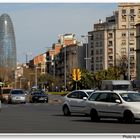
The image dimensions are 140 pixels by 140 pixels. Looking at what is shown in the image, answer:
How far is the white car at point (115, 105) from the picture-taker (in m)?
26.0

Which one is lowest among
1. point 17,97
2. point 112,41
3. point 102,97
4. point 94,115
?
point 17,97

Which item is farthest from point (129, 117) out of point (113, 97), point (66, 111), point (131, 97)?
point (66, 111)

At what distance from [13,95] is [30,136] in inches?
1775

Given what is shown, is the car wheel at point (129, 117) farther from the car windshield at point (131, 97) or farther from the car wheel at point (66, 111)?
the car wheel at point (66, 111)

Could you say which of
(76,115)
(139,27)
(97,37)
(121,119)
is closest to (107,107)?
(121,119)

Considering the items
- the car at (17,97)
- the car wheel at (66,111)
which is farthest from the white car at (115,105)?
the car at (17,97)

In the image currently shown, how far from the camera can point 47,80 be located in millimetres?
163250

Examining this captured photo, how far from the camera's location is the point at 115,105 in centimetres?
2684

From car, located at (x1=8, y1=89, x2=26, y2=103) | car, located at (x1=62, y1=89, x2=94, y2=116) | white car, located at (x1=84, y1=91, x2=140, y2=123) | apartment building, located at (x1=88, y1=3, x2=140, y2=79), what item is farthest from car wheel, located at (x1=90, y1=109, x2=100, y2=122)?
apartment building, located at (x1=88, y1=3, x2=140, y2=79)

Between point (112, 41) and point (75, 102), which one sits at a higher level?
point (112, 41)

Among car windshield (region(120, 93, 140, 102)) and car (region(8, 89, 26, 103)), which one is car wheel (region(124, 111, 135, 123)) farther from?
car (region(8, 89, 26, 103))

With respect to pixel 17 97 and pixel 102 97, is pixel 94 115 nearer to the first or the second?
pixel 102 97

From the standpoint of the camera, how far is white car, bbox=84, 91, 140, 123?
26.0m

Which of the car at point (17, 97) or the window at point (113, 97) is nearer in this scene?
the window at point (113, 97)
